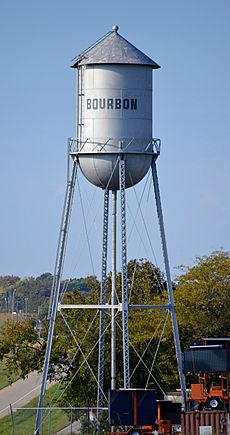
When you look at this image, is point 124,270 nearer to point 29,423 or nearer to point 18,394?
point 29,423

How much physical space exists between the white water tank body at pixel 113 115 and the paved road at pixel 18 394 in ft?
86.8

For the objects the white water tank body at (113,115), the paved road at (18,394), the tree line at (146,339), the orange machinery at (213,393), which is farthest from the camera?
the paved road at (18,394)

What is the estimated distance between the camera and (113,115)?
46188mm

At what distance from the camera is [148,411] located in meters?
43.7

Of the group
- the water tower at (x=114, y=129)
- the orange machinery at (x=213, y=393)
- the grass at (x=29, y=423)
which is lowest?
the grass at (x=29, y=423)

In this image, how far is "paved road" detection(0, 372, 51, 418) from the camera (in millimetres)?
76656

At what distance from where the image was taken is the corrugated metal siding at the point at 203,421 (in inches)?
1750

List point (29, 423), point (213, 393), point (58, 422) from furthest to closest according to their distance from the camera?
1. point (58, 422)
2. point (29, 423)
3. point (213, 393)

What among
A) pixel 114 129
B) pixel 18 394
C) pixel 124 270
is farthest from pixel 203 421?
pixel 18 394

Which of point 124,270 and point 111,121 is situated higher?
point 111,121

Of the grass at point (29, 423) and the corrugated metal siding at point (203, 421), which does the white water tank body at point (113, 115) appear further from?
the grass at point (29, 423)

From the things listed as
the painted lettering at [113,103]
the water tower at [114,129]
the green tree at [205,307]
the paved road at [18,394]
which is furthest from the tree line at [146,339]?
the painted lettering at [113,103]

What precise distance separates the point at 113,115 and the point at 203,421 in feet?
33.4

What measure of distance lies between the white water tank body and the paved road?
2646 cm
